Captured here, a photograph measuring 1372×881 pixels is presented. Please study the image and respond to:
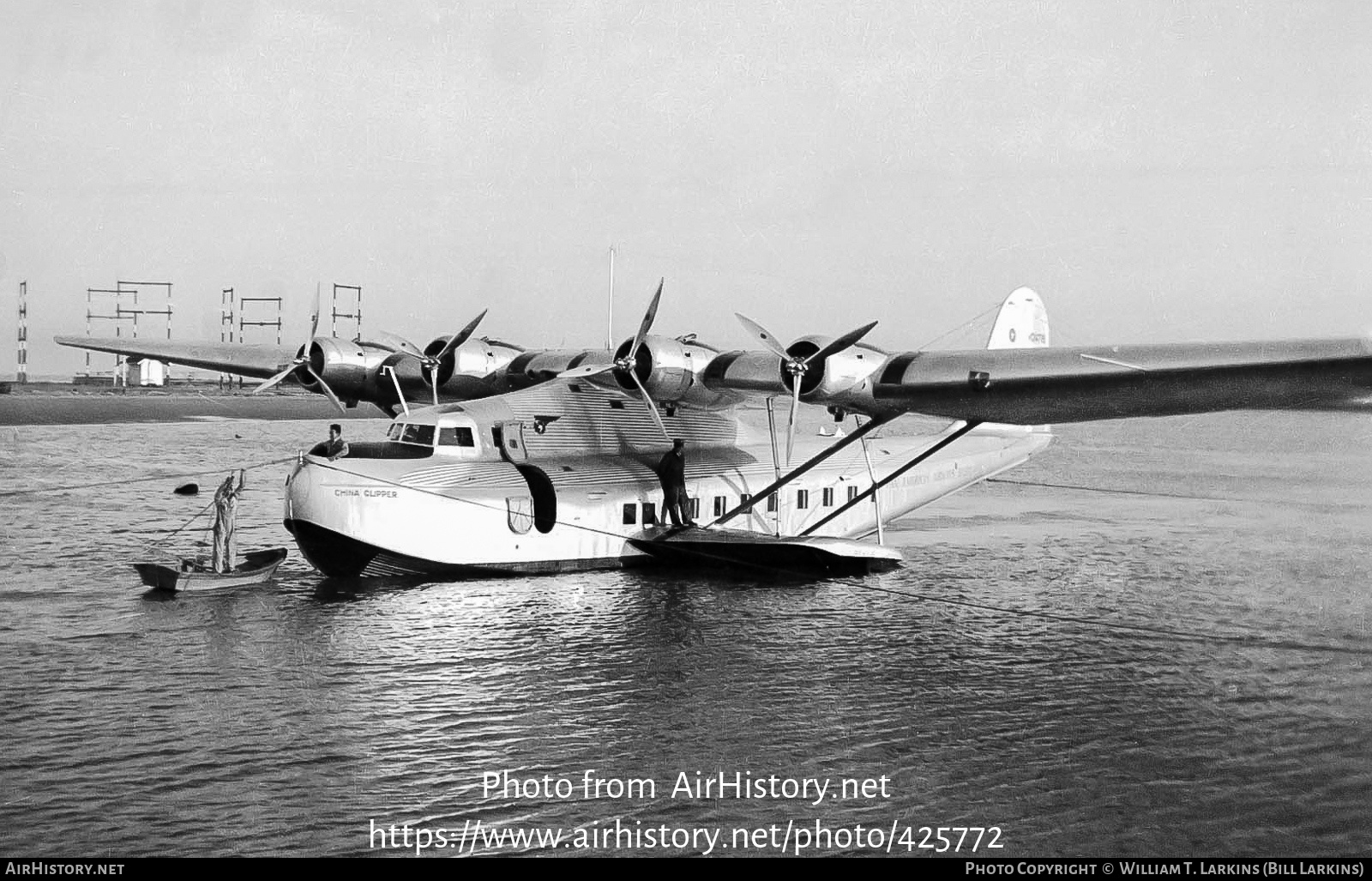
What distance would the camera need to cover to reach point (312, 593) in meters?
17.7

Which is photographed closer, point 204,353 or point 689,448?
point 689,448

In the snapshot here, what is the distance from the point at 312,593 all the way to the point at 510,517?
10.7ft

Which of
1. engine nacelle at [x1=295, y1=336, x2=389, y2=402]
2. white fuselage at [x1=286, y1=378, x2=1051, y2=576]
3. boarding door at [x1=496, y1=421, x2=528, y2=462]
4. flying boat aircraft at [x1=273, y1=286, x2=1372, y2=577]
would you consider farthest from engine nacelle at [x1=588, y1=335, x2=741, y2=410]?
engine nacelle at [x1=295, y1=336, x2=389, y2=402]

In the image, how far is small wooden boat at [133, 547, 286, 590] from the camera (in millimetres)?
17109

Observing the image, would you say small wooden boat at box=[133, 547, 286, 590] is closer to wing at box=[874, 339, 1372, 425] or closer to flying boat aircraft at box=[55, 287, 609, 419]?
flying boat aircraft at box=[55, 287, 609, 419]

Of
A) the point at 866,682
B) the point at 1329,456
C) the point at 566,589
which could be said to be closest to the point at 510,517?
the point at 566,589

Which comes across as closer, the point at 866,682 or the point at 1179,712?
the point at 1179,712

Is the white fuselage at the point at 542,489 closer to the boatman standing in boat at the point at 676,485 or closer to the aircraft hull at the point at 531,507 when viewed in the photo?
the aircraft hull at the point at 531,507

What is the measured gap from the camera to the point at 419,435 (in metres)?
18.9

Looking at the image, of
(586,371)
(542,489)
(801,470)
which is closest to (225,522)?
(542,489)

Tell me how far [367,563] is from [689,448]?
683cm

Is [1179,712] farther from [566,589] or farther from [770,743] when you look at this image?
[566,589]

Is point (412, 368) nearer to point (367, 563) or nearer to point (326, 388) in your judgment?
point (326, 388)

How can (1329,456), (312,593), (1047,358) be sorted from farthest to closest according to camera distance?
(1329,456)
(312,593)
(1047,358)
